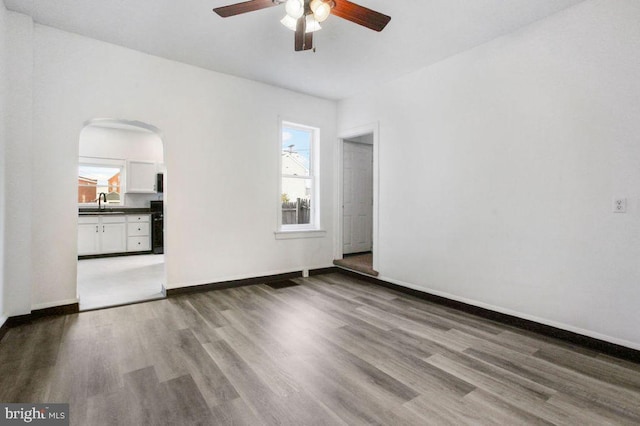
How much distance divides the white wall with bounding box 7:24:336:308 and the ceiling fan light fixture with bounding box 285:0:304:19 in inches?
92.6

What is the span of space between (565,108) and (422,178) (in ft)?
5.15

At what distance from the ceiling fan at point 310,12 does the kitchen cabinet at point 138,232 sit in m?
6.08

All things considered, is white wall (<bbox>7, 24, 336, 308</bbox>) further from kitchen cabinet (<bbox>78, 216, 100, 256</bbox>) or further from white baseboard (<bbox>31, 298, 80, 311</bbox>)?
kitchen cabinet (<bbox>78, 216, 100, 256</bbox>)

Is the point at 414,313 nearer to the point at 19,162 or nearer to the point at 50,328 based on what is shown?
the point at 50,328

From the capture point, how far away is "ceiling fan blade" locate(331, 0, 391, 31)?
2082 mm

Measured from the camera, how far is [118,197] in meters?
7.38

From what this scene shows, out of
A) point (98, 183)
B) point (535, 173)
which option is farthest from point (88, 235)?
point (535, 173)

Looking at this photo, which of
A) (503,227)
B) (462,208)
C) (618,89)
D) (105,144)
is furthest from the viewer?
(105,144)

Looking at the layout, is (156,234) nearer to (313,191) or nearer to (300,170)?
(300,170)

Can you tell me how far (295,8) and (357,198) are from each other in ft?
13.6

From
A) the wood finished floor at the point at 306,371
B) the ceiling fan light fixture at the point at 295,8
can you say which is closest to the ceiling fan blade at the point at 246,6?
the ceiling fan light fixture at the point at 295,8

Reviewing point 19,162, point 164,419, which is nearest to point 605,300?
point 164,419

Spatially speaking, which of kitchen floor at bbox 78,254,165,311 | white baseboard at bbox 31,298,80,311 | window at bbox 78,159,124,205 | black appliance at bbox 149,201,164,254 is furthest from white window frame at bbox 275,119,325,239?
window at bbox 78,159,124,205

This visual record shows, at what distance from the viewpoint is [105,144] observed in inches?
275
